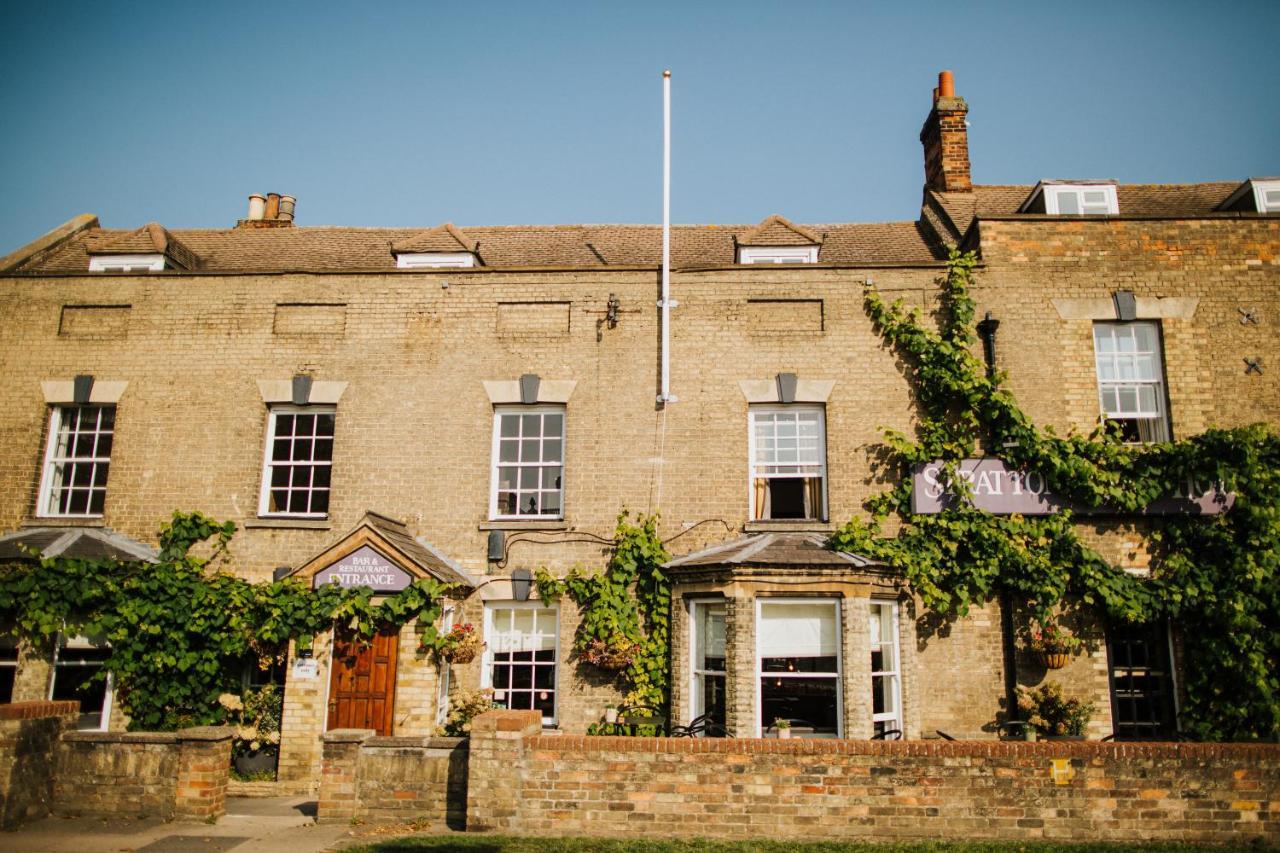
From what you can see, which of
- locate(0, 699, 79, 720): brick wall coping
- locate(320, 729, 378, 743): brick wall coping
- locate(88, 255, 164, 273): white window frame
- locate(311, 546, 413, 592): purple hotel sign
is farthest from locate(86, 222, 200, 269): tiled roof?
locate(320, 729, 378, 743): brick wall coping

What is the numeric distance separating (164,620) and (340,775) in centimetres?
470

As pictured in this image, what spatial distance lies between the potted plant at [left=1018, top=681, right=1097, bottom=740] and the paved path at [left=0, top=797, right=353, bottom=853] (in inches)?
344

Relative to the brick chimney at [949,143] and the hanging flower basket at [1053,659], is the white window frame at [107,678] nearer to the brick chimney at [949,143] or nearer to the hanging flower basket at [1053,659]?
the hanging flower basket at [1053,659]

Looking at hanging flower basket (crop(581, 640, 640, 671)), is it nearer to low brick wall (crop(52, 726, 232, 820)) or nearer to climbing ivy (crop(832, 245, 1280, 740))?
climbing ivy (crop(832, 245, 1280, 740))

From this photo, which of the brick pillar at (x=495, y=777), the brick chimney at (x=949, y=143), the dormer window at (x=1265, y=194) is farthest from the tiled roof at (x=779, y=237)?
the brick pillar at (x=495, y=777)

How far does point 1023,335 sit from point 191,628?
1292cm

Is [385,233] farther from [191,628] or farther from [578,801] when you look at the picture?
[578,801]

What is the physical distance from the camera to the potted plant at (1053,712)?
11.9 m

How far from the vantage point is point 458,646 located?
40.0 ft

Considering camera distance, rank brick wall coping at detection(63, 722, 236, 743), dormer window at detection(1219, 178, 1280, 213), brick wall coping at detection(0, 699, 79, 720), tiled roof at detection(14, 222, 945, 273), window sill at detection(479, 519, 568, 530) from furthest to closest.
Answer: tiled roof at detection(14, 222, 945, 273)
dormer window at detection(1219, 178, 1280, 213)
window sill at detection(479, 519, 568, 530)
brick wall coping at detection(63, 722, 236, 743)
brick wall coping at detection(0, 699, 79, 720)

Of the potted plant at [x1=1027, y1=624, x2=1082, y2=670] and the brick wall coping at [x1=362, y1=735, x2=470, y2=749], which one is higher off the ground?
the potted plant at [x1=1027, y1=624, x2=1082, y2=670]

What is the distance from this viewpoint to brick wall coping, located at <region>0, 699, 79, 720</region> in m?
9.08

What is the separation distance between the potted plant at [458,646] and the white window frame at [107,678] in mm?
4886

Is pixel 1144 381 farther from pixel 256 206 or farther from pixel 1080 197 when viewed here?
pixel 256 206
